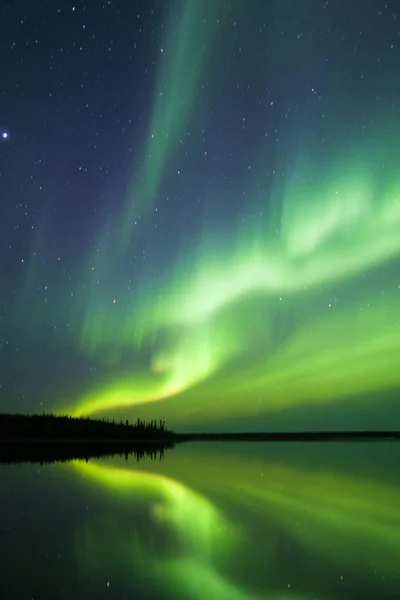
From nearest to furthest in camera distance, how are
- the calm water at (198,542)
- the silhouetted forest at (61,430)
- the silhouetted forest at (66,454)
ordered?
the calm water at (198,542) → the silhouetted forest at (66,454) → the silhouetted forest at (61,430)

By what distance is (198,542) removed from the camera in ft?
34.9

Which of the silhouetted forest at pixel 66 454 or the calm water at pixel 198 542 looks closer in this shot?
the calm water at pixel 198 542

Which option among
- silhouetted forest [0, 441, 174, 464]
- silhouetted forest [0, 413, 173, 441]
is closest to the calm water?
silhouetted forest [0, 441, 174, 464]

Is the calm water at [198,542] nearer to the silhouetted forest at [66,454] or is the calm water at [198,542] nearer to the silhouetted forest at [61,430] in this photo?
the silhouetted forest at [66,454]

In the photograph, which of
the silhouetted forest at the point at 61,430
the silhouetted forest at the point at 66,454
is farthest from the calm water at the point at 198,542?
the silhouetted forest at the point at 61,430

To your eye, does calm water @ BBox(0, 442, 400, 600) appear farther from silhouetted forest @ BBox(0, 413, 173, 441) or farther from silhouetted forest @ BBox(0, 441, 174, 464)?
silhouetted forest @ BBox(0, 413, 173, 441)

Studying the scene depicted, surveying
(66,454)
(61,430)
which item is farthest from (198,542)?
(61,430)

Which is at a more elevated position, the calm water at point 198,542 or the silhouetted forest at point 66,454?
the silhouetted forest at point 66,454

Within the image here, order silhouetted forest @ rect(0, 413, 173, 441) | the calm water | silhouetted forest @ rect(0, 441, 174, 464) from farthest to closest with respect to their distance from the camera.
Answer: silhouetted forest @ rect(0, 413, 173, 441) → silhouetted forest @ rect(0, 441, 174, 464) → the calm water

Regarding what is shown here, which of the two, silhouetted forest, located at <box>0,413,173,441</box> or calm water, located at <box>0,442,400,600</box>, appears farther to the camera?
silhouetted forest, located at <box>0,413,173,441</box>

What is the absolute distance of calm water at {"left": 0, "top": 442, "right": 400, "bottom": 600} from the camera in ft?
25.6

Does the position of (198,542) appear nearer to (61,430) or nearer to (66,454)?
(66,454)

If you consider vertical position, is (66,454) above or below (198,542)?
above

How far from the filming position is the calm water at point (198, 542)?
7.80m
